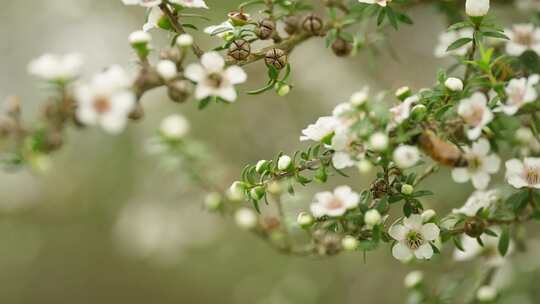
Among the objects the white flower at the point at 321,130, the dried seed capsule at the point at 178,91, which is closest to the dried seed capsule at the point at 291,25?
the white flower at the point at 321,130

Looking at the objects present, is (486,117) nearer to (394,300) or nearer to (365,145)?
(365,145)

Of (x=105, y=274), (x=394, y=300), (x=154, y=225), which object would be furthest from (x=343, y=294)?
(x=105, y=274)

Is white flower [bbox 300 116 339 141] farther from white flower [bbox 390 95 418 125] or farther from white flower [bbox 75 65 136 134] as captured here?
white flower [bbox 75 65 136 134]

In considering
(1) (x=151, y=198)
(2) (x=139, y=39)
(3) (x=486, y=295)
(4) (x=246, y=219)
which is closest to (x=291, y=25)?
(2) (x=139, y=39)

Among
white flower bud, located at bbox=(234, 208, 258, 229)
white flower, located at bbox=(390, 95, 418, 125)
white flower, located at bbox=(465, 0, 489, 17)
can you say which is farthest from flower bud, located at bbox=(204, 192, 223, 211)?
white flower, located at bbox=(465, 0, 489, 17)

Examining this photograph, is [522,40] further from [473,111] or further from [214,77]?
[214,77]

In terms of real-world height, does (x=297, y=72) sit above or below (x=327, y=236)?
below

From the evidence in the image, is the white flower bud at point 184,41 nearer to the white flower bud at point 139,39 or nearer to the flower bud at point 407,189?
the white flower bud at point 139,39
